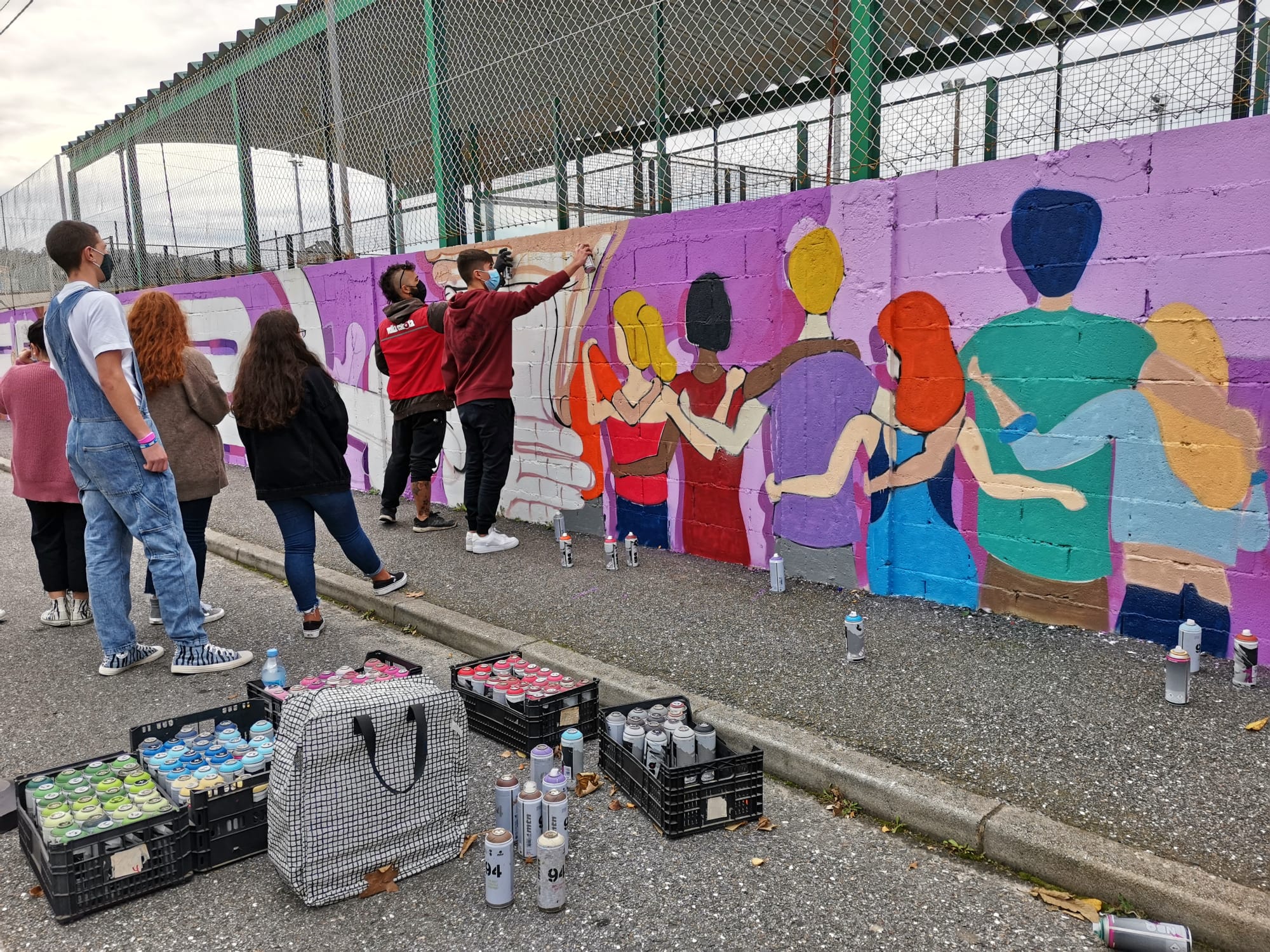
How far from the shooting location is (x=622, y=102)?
6.25 metres

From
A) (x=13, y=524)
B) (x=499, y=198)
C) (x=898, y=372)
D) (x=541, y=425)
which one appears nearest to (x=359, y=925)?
(x=898, y=372)

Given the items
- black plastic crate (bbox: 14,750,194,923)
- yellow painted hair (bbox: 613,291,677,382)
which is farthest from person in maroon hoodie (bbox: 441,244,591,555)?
black plastic crate (bbox: 14,750,194,923)

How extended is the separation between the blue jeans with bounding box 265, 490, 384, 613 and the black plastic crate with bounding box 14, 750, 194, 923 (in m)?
2.20

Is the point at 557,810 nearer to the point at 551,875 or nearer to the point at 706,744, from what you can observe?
the point at 551,875

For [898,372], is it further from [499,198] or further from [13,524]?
[13,524]

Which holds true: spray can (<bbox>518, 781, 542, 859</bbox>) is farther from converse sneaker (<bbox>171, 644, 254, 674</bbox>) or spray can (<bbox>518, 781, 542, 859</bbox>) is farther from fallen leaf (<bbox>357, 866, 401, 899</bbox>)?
converse sneaker (<bbox>171, 644, 254, 674</bbox>)

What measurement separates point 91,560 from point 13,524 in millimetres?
5514

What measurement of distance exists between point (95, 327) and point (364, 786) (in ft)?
8.87

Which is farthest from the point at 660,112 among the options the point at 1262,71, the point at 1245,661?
the point at 1245,661

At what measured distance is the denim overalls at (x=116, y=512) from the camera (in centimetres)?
422

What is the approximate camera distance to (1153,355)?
396cm

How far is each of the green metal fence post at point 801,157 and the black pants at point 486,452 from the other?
2640mm

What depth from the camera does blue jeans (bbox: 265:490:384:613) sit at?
4910mm

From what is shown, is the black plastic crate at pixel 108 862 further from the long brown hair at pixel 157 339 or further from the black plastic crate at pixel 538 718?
the long brown hair at pixel 157 339
